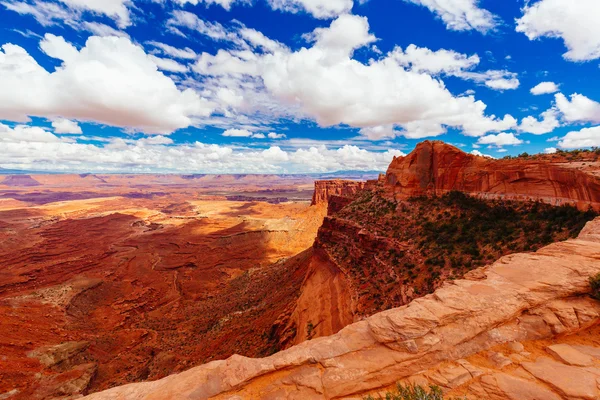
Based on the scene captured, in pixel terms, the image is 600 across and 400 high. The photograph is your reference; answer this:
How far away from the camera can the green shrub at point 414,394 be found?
5.11m

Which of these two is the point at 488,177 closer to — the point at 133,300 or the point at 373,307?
the point at 373,307

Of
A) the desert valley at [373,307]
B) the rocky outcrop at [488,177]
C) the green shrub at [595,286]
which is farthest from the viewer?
the rocky outcrop at [488,177]

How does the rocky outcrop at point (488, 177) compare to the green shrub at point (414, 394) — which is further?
the rocky outcrop at point (488, 177)

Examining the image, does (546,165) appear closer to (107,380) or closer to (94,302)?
(107,380)

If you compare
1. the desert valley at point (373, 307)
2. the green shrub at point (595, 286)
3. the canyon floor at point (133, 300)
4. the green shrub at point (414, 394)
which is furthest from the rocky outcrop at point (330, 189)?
the green shrub at point (414, 394)

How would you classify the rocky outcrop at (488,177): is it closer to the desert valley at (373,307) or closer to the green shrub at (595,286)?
the desert valley at (373,307)

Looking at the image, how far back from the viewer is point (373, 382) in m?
5.88

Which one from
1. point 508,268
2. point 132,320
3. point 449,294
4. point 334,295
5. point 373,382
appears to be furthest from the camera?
point 132,320

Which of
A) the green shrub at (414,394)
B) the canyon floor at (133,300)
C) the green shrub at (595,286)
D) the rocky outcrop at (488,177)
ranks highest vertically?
the rocky outcrop at (488,177)

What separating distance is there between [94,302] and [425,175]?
53.5m

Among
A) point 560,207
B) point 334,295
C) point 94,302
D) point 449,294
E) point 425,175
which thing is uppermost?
point 425,175

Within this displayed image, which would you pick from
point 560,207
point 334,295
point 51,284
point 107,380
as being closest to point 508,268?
point 560,207

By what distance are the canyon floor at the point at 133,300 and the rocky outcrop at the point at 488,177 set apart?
17.3 metres

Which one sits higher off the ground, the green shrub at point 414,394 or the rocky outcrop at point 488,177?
the rocky outcrop at point 488,177
